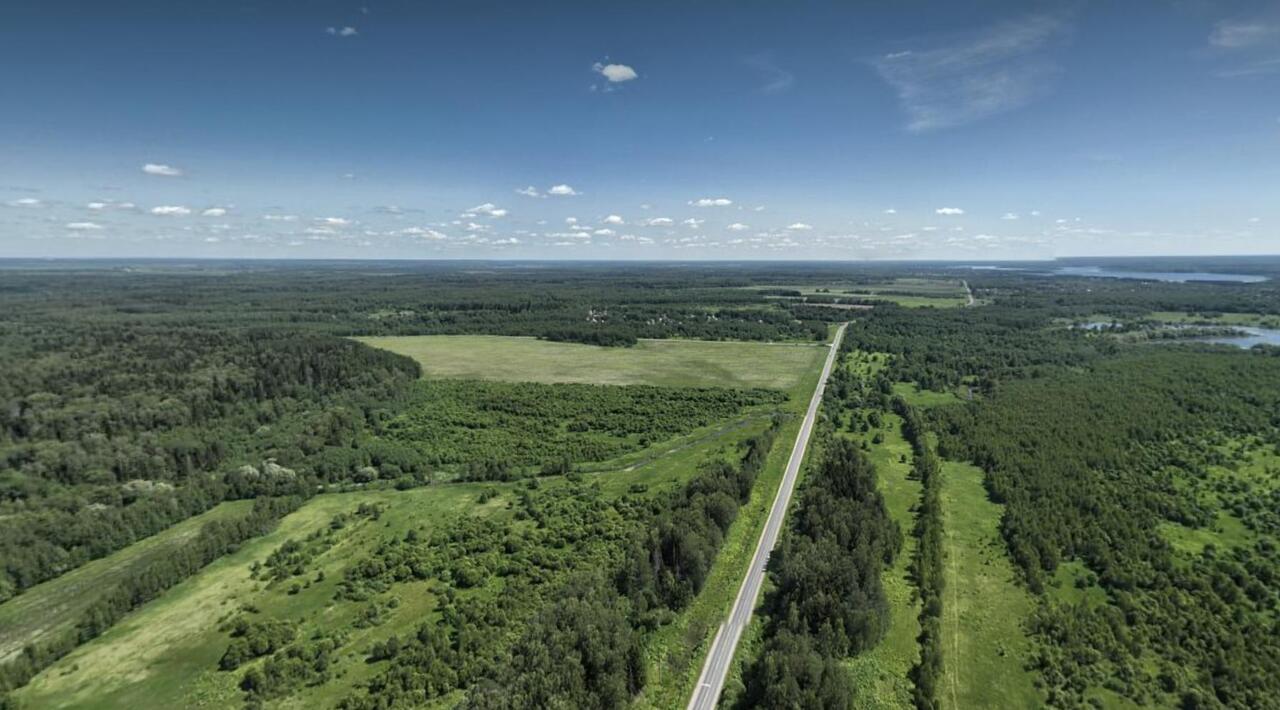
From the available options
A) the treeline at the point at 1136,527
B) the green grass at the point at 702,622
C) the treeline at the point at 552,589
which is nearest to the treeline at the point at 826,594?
the green grass at the point at 702,622

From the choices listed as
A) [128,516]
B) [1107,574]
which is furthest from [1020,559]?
[128,516]

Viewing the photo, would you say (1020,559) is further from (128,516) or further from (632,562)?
(128,516)

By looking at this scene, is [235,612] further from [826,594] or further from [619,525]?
[826,594]

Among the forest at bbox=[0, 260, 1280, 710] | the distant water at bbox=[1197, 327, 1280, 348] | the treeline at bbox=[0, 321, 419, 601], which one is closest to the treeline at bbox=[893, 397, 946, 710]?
the forest at bbox=[0, 260, 1280, 710]

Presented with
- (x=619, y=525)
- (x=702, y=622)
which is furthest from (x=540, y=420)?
(x=702, y=622)

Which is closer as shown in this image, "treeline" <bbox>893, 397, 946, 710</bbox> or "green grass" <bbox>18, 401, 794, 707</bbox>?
"treeline" <bbox>893, 397, 946, 710</bbox>

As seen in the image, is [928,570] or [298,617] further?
[928,570]

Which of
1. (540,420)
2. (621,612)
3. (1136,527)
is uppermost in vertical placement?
(540,420)

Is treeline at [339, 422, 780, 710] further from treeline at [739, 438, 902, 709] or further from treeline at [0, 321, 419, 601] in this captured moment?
treeline at [0, 321, 419, 601]
